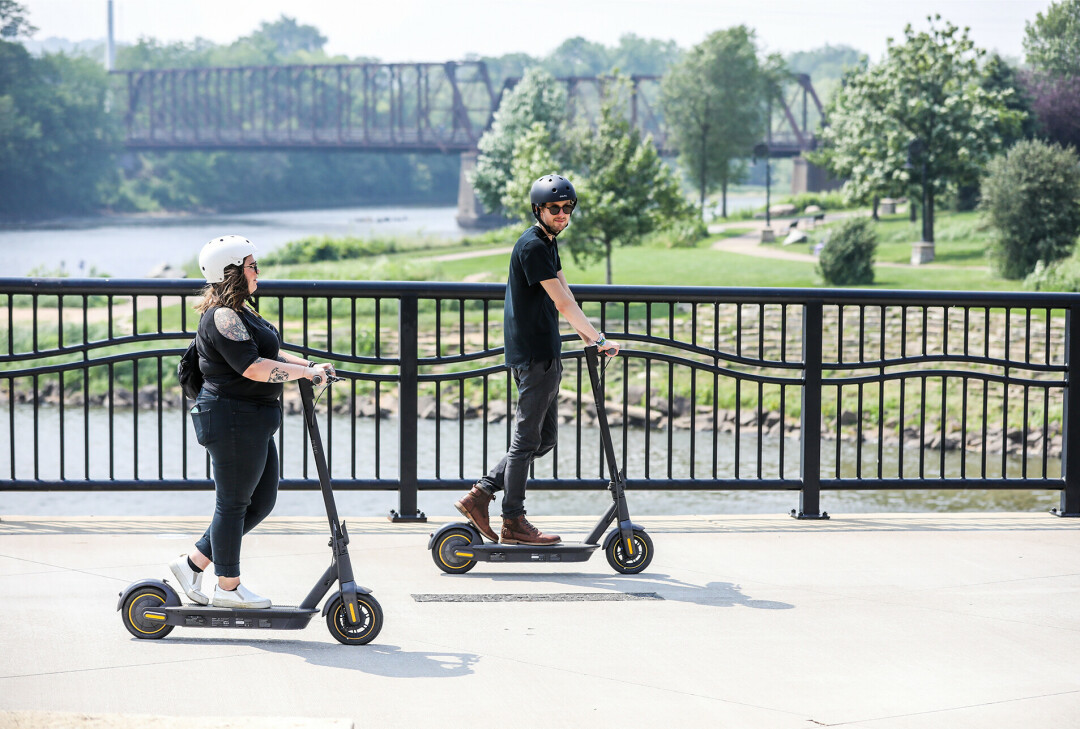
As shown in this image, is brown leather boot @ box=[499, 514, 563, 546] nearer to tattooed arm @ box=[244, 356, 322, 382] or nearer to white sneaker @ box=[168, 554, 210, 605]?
white sneaker @ box=[168, 554, 210, 605]

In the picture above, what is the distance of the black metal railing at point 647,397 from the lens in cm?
657

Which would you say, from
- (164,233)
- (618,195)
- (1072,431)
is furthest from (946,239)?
(164,233)

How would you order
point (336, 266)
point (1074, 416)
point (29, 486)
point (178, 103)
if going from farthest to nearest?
point (178, 103), point (336, 266), point (1074, 416), point (29, 486)

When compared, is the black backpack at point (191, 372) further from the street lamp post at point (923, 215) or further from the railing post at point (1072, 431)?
the street lamp post at point (923, 215)

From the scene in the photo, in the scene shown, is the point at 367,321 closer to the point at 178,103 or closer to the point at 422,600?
the point at 422,600

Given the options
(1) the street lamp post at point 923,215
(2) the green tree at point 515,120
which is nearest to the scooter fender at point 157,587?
(1) the street lamp post at point 923,215

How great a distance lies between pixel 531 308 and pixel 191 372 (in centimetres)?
148

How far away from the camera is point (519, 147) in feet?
181

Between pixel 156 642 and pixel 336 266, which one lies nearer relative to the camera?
pixel 156 642

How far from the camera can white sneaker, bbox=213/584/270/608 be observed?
14.6 feet

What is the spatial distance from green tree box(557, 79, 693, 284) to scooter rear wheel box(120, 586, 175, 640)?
38.3 m

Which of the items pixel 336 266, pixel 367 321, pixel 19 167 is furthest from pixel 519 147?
pixel 19 167

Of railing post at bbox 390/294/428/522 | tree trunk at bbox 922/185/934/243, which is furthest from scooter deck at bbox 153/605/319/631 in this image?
tree trunk at bbox 922/185/934/243

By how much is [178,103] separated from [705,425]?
431 ft
